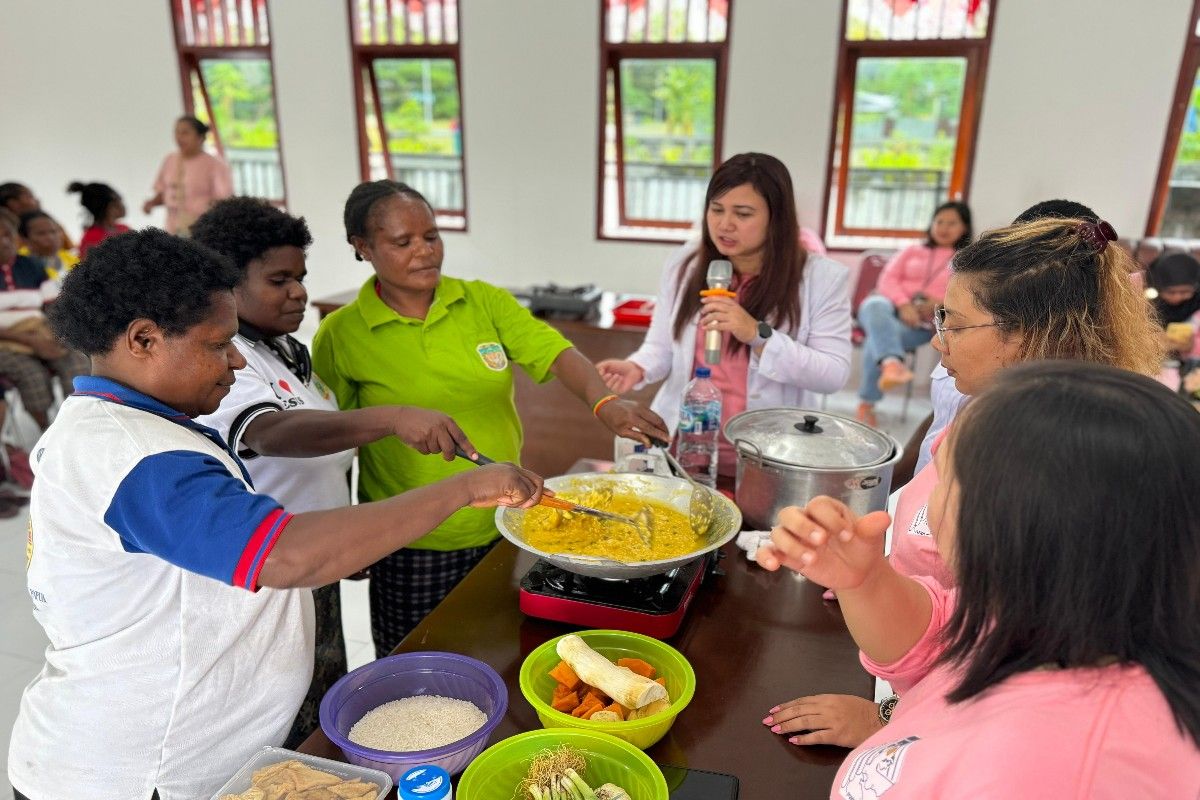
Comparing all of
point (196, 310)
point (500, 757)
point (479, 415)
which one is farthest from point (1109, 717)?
point (479, 415)

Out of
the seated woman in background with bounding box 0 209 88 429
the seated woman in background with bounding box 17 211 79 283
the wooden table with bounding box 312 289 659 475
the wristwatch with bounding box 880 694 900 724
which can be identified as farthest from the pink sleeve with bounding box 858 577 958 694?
the seated woman in background with bounding box 17 211 79 283

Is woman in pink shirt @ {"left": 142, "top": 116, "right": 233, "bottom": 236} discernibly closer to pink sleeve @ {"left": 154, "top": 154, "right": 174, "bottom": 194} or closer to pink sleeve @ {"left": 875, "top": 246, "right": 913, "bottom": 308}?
pink sleeve @ {"left": 154, "top": 154, "right": 174, "bottom": 194}

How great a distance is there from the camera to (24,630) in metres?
3.01

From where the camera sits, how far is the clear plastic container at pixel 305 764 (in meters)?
1.05

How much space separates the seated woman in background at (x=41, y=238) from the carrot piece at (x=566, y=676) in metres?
5.24

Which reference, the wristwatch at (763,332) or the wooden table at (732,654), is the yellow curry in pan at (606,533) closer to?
the wooden table at (732,654)

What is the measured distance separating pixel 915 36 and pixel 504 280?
3.76 meters

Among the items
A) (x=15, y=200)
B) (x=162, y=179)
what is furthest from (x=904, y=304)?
(x=162, y=179)

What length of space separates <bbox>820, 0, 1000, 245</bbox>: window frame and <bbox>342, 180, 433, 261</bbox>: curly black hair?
4.73m

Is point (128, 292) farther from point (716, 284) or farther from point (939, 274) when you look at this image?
point (939, 274)

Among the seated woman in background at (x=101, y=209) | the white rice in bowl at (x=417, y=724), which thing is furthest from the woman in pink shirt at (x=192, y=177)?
the white rice in bowl at (x=417, y=724)

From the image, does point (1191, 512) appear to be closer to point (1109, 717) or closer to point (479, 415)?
Answer: point (1109, 717)

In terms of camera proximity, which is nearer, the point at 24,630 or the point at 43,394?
the point at 24,630

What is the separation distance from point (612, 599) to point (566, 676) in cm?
22
